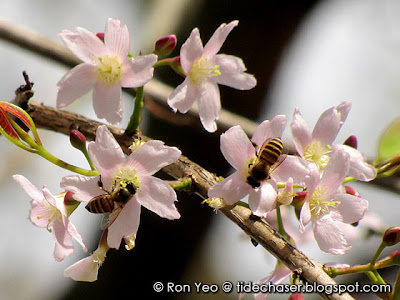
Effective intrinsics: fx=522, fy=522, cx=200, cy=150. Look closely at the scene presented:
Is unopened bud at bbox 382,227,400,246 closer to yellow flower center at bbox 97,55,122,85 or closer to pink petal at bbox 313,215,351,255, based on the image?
pink petal at bbox 313,215,351,255

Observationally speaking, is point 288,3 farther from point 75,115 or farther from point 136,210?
point 136,210

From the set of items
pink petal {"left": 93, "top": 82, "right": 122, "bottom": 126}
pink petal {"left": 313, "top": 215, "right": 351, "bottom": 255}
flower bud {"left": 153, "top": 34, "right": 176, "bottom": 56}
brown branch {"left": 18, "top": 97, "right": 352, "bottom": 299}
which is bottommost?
brown branch {"left": 18, "top": 97, "right": 352, "bottom": 299}

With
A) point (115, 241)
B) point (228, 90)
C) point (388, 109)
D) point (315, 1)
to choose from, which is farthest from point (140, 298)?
point (388, 109)

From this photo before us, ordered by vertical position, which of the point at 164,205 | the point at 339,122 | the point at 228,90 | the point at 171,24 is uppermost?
the point at 339,122

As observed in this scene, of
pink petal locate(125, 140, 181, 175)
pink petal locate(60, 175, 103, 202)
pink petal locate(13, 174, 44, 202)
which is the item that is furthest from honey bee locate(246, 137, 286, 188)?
pink petal locate(13, 174, 44, 202)

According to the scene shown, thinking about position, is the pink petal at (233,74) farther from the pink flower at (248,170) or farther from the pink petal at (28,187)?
the pink petal at (28,187)

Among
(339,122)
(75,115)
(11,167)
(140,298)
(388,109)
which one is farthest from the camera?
(388,109)
